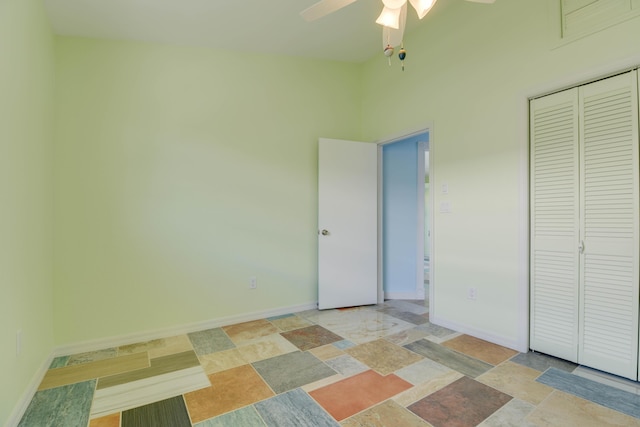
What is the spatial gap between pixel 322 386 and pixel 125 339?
178cm

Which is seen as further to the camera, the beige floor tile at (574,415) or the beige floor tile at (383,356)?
the beige floor tile at (383,356)

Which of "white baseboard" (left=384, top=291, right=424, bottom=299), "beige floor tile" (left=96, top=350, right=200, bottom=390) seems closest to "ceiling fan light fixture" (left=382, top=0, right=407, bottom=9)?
"beige floor tile" (left=96, top=350, right=200, bottom=390)

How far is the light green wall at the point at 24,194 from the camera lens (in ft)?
5.15

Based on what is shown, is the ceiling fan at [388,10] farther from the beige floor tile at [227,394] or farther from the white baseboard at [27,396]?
the white baseboard at [27,396]

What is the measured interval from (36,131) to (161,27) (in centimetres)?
125

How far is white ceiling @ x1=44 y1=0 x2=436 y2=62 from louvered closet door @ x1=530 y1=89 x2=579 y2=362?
141cm

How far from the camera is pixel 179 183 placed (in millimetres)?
2855

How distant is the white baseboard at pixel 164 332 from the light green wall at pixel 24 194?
216mm

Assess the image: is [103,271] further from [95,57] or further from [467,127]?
[467,127]

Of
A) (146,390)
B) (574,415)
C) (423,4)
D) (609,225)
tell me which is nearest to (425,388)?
(574,415)

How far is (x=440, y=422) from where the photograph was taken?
160 centimetres

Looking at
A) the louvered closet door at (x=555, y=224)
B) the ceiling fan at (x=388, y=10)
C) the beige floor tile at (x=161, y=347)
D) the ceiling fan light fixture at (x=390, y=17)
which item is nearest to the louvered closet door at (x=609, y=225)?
the louvered closet door at (x=555, y=224)

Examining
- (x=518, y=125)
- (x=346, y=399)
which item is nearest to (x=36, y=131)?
(x=346, y=399)

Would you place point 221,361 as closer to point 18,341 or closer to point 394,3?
point 18,341
